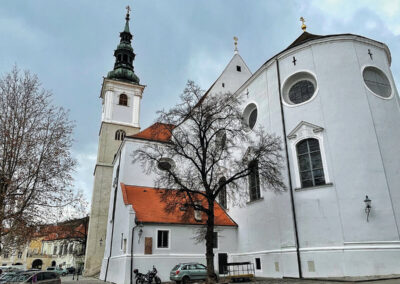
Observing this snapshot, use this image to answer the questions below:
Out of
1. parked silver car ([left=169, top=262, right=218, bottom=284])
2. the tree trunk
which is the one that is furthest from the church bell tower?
the tree trunk

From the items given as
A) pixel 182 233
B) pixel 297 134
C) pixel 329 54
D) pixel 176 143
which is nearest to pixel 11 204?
pixel 176 143

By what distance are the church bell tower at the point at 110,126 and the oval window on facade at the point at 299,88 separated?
2292cm

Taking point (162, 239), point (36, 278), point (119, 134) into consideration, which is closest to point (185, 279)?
point (162, 239)

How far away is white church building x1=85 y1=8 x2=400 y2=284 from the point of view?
44.3 ft

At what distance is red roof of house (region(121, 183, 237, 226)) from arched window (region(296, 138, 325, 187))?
689cm

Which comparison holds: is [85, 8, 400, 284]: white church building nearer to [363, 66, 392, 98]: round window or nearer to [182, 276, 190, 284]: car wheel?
[363, 66, 392, 98]: round window

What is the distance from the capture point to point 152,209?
19.9 metres

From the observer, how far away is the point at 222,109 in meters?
15.9

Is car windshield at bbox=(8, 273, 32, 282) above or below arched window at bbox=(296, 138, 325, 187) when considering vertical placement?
below

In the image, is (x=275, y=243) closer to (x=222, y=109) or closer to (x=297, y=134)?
(x=297, y=134)

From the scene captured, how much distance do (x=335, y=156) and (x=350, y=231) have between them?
356 cm

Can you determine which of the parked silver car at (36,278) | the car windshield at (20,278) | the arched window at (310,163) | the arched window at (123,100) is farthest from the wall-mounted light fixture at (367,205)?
the arched window at (123,100)

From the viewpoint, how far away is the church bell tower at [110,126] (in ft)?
101

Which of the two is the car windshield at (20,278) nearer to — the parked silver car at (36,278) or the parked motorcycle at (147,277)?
the parked silver car at (36,278)
